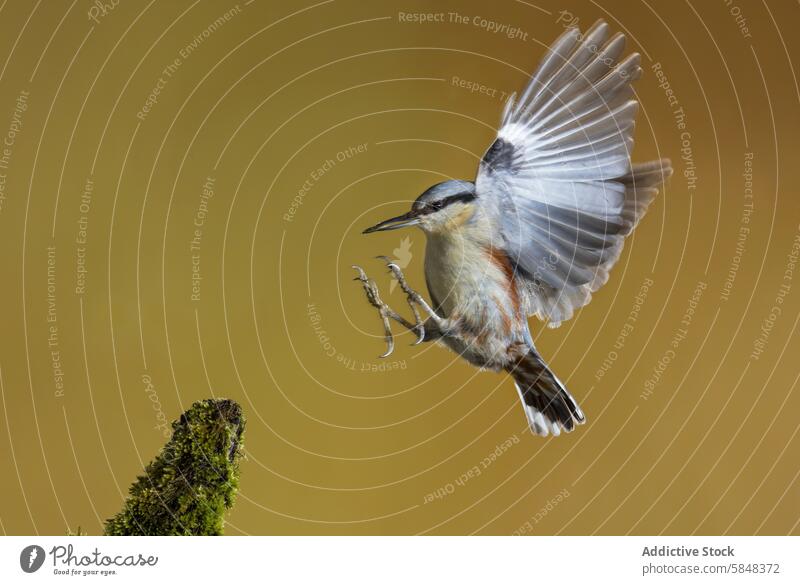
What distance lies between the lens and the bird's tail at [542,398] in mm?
2125

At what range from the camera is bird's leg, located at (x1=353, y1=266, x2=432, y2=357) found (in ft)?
6.72

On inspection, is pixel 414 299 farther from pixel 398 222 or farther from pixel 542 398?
pixel 542 398

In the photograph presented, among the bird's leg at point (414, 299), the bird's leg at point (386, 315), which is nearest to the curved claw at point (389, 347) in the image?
the bird's leg at point (386, 315)

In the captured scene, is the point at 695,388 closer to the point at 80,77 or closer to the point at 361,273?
the point at 361,273

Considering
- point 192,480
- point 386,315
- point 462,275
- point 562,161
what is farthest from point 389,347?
point 192,480

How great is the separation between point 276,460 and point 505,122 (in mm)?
1080

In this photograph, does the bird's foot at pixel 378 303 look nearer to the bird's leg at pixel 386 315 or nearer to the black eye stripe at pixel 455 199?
the bird's leg at pixel 386 315

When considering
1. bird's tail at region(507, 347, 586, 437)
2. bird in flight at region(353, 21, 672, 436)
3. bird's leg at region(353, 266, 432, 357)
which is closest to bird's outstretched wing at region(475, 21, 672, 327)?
bird in flight at region(353, 21, 672, 436)

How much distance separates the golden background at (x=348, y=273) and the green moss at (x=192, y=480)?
0.76m

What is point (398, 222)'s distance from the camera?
205cm

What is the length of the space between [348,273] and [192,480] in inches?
35.7

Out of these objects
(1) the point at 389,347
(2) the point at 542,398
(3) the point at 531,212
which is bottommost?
(2) the point at 542,398

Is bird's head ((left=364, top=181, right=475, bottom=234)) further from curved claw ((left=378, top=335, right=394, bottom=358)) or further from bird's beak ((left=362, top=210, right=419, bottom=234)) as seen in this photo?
curved claw ((left=378, top=335, right=394, bottom=358))
